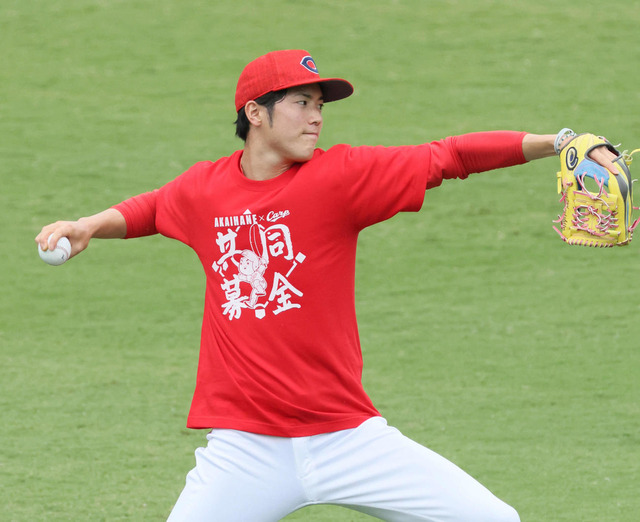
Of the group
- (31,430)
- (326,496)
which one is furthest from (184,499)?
(31,430)

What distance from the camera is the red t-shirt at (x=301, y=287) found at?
11.6ft

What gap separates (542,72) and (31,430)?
714 centimetres

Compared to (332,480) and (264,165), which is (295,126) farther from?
(332,480)

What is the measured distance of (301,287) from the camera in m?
3.57

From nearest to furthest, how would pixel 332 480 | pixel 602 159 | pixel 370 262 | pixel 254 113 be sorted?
pixel 602 159, pixel 332 480, pixel 254 113, pixel 370 262

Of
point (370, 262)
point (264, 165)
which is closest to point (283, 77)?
point (264, 165)

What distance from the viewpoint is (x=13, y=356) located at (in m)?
7.68

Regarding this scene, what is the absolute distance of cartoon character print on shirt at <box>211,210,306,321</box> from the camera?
3.57 metres

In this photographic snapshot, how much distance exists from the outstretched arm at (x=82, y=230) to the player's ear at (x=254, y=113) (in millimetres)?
553

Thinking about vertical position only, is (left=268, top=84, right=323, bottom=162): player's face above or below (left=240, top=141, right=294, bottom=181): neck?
above

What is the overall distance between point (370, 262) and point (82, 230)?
5592 millimetres

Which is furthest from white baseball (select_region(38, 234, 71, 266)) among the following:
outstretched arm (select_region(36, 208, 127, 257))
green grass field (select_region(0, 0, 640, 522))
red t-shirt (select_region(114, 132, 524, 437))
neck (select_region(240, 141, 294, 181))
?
green grass field (select_region(0, 0, 640, 522))

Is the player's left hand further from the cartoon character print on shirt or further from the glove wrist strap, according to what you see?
the cartoon character print on shirt

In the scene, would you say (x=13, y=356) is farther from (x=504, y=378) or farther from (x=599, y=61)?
(x=599, y=61)
